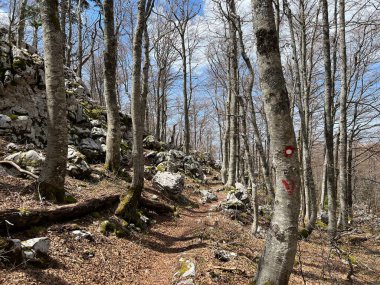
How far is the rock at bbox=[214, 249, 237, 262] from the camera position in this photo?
5.11 m

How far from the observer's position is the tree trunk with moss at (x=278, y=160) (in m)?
2.98

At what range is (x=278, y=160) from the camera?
3041 mm

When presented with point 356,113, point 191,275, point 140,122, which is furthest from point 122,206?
point 356,113

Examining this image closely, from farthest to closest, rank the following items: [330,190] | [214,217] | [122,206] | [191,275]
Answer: [214,217] < [330,190] < [122,206] < [191,275]

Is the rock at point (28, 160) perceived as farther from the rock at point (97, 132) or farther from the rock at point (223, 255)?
the rock at point (97, 132)

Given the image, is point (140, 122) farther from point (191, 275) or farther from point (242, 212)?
point (242, 212)

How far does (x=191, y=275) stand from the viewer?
4238 mm

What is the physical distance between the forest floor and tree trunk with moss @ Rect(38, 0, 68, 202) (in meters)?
0.52

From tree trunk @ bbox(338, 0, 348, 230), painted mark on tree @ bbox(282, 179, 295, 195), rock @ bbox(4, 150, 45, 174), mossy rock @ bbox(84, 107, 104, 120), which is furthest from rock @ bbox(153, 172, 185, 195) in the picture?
painted mark on tree @ bbox(282, 179, 295, 195)

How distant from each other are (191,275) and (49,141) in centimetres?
375

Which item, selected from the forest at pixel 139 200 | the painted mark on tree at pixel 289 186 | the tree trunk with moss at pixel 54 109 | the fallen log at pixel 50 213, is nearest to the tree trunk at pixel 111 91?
the forest at pixel 139 200

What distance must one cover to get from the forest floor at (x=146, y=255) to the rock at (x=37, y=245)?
0.20 m

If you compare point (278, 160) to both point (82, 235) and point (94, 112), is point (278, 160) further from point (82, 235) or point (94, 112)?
point (94, 112)

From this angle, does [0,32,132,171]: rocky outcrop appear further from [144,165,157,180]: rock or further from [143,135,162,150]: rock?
[143,135,162,150]: rock
